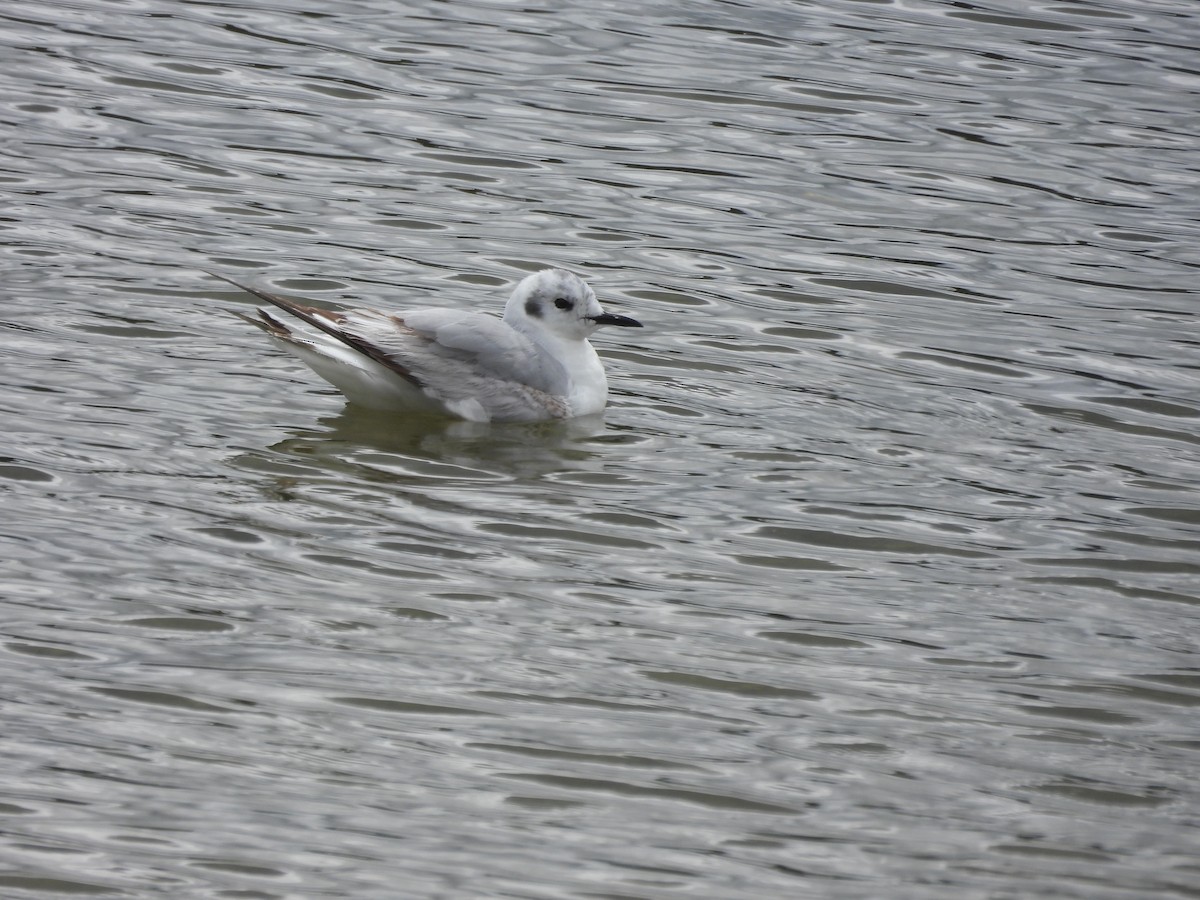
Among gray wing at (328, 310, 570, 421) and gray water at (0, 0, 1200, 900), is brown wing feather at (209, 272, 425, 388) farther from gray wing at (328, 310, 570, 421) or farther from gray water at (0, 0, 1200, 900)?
gray water at (0, 0, 1200, 900)

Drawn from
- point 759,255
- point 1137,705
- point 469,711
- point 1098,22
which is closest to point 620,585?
point 469,711

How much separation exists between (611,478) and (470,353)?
3.40 feet

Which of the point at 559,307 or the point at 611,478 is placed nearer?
the point at 611,478

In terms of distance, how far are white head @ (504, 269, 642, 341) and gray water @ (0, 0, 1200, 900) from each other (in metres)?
0.49

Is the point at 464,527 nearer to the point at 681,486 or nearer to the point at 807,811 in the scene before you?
the point at 681,486

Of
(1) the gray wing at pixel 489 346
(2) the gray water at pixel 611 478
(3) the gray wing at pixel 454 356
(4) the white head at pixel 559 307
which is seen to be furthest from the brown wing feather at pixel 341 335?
(4) the white head at pixel 559 307

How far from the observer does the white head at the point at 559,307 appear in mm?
9352

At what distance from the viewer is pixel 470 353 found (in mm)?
9078

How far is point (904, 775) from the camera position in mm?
6070

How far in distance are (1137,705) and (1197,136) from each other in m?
8.50

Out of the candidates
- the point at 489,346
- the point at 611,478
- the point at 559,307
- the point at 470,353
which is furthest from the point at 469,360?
the point at 611,478

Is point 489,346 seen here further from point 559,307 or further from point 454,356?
point 559,307

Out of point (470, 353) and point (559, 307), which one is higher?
point (559, 307)

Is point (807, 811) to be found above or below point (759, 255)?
below
